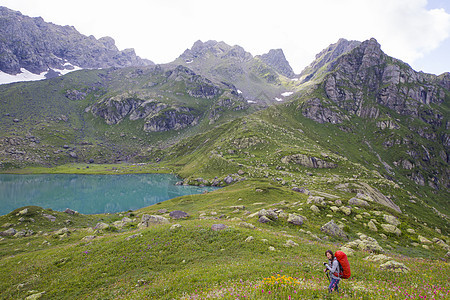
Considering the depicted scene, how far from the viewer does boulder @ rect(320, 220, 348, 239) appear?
102 ft

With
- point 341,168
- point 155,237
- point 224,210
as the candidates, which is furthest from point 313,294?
point 341,168

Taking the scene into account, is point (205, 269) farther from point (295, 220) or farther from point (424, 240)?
point (424, 240)

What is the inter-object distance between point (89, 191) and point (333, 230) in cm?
15200

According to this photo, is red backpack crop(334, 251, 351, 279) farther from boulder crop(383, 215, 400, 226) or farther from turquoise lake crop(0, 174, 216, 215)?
turquoise lake crop(0, 174, 216, 215)

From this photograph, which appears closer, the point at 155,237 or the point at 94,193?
the point at 155,237

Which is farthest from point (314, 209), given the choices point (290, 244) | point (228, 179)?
point (228, 179)

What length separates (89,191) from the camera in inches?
5207

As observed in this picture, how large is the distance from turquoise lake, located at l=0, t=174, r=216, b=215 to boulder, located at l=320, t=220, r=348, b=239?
9259 centimetres

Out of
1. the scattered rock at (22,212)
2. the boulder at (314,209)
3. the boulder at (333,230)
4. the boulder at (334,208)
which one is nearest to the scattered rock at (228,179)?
the boulder at (314,209)

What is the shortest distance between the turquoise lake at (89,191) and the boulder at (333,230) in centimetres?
9259

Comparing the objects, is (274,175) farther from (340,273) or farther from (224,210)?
(340,273)

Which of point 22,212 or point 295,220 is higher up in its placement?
point 295,220

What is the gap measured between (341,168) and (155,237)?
13428cm

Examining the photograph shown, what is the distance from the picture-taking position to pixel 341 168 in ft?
418
